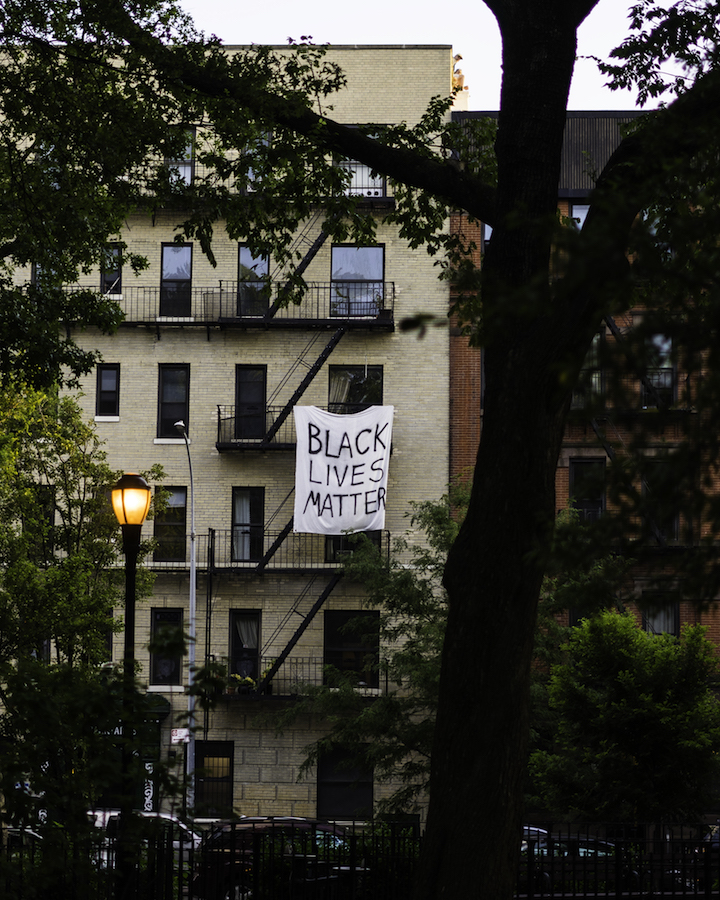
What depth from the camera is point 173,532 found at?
112ft

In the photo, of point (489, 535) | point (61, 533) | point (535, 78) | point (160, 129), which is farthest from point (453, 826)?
point (61, 533)

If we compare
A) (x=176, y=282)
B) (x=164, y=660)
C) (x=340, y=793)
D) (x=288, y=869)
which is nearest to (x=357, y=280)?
(x=176, y=282)

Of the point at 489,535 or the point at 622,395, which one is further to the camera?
the point at 489,535

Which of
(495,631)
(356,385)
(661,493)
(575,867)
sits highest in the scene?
(356,385)

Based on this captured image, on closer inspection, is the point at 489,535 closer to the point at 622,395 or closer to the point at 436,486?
the point at 622,395

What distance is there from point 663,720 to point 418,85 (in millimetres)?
23919

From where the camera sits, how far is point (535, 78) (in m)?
9.71

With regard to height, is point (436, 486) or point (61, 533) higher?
point (436, 486)

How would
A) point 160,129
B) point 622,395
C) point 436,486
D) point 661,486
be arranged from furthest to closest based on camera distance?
point 436,486 < point 160,129 < point 661,486 < point 622,395

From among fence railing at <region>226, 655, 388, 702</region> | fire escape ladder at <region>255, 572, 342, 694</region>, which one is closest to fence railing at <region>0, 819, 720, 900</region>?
fire escape ladder at <region>255, 572, 342, 694</region>

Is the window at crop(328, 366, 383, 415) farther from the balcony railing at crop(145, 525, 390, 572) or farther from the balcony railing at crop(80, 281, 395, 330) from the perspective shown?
the balcony railing at crop(145, 525, 390, 572)

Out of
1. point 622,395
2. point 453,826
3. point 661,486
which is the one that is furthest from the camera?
point 453,826

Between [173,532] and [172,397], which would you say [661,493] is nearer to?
[173,532]

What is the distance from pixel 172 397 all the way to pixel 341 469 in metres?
6.97
